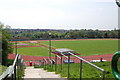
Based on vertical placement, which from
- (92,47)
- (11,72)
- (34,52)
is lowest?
(34,52)

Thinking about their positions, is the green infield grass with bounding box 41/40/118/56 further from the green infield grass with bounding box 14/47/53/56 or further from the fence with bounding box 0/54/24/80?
the fence with bounding box 0/54/24/80

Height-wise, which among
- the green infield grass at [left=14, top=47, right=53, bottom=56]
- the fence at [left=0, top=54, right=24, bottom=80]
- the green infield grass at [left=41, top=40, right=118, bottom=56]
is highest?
the fence at [left=0, top=54, right=24, bottom=80]

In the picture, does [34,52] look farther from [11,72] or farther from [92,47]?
[11,72]

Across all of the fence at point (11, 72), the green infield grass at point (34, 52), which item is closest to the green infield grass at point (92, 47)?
the green infield grass at point (34, 52)

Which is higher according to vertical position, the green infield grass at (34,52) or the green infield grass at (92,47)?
the green infield grass at (92,47)

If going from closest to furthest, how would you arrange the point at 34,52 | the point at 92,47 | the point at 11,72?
1. the point at 11,72
2. the point at 34,52
3. the point at 92,47

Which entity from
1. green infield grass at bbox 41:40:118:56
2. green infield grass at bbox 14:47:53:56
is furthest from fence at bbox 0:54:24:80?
green infield grass at bbox 14:47:53:56

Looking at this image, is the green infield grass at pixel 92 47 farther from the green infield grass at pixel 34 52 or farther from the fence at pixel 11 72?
the fence at pixel 11 72

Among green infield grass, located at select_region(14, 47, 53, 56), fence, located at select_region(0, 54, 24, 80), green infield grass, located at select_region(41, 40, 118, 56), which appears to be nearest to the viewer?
fence, located at select_region(0, 54, 24, 80)

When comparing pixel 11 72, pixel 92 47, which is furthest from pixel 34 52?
pixel 11 72

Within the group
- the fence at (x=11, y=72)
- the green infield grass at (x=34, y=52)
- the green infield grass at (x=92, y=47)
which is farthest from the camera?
the green infield grass at (x=92, y=47)

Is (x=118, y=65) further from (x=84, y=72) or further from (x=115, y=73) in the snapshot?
(x=84, y=72)

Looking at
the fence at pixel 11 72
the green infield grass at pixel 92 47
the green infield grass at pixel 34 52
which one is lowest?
the green infield grass at pixel 34 52

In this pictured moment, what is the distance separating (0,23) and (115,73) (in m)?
22.0
